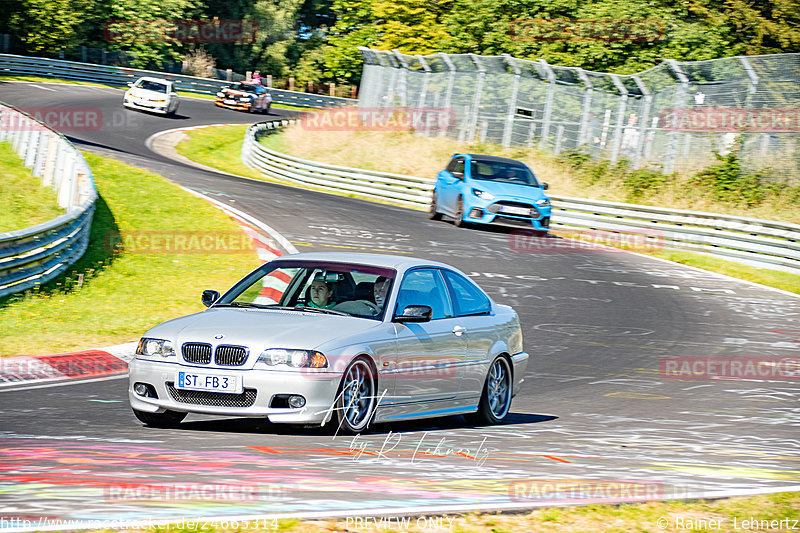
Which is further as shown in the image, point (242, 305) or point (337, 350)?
point (242, 305)

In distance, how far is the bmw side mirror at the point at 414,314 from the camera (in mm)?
8289

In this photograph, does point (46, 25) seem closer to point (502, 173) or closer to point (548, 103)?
point (548, 103)

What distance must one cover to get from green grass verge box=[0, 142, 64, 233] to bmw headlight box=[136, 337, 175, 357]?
1016cm

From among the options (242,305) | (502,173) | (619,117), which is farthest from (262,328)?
(619,117)

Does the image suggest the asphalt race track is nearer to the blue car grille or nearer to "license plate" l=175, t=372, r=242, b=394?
"license plate" l=175, t=372, r=242, b=394

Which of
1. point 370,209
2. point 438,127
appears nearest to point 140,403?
point 370,209

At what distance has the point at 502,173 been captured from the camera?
25.1m

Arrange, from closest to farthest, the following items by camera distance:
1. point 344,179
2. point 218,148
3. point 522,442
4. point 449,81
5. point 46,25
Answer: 1. point 522,442
2. point 344,179
3. point 449,81
4. point 218,148
5. point 46,25

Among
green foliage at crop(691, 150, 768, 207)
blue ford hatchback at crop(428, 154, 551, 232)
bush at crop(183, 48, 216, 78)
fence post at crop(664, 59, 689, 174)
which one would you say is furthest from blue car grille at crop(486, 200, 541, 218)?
bush at crop(183, 48, 216, 78)

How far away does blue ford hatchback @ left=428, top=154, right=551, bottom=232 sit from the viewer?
24406 millimetres

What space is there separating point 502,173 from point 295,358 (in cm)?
1812

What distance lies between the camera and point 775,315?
686 inches

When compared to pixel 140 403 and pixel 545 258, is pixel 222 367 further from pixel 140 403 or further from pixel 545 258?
pixel 545 258

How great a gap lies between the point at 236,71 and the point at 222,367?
74.0 meters
